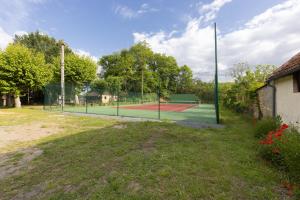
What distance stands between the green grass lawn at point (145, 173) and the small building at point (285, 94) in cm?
158

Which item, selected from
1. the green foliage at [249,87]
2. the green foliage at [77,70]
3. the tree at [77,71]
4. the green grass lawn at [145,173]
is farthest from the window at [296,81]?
the green foliage at [77,70]

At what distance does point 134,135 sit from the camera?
229 inches

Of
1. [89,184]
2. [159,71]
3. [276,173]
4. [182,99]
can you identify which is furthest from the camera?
[159,71]

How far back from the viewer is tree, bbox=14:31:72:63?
109ft

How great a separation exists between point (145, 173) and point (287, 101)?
5.08 meters

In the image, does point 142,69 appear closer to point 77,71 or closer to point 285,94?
point 77,71

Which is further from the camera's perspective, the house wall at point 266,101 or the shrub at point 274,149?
the house wall at point 266,101

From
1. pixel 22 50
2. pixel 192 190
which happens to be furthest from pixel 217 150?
pixel 22 50

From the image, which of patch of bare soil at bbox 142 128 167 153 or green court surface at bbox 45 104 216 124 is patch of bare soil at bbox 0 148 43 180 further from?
green court surface at bbox 45 104 216 124

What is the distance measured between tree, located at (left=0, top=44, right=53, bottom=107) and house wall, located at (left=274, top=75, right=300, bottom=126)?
20.7m

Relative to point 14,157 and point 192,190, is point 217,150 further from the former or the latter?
point 14,157

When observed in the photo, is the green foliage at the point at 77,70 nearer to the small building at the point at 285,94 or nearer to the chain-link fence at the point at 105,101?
the chain-link fence at the point at 105,101

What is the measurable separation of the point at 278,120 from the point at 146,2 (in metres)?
14.6

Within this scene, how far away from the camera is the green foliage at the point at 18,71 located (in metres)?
16.7
